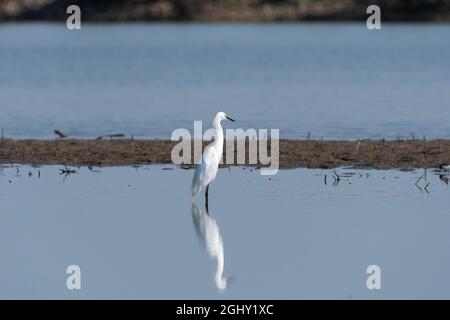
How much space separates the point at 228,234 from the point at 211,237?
0.23 meters

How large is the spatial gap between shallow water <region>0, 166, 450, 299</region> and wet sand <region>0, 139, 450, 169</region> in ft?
2.27

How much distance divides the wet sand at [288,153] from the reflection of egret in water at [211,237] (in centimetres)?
382

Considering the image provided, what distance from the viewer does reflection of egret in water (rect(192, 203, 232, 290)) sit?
12.4 m

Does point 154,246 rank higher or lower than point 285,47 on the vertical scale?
lower

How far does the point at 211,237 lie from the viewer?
14398mm

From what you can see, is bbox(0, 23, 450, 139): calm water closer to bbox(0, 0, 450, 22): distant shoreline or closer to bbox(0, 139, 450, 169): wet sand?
bbox(0, 139, 450, 169): wet sand

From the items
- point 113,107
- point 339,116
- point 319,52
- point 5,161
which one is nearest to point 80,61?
point 319,52

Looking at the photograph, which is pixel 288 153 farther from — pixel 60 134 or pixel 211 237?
pixel 211 237

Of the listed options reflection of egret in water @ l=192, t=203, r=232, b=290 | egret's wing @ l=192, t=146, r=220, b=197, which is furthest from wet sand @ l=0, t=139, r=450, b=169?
reflection of egret in water @ l=192, t=203, r=232, b=290

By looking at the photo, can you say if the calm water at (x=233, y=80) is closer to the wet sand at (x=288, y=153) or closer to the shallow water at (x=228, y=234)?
the wet sand at (x=288, y=153)

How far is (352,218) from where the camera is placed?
15.3 meters

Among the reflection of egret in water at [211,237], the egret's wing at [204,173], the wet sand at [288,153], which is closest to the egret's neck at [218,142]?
the egret's wing at [204,173]
